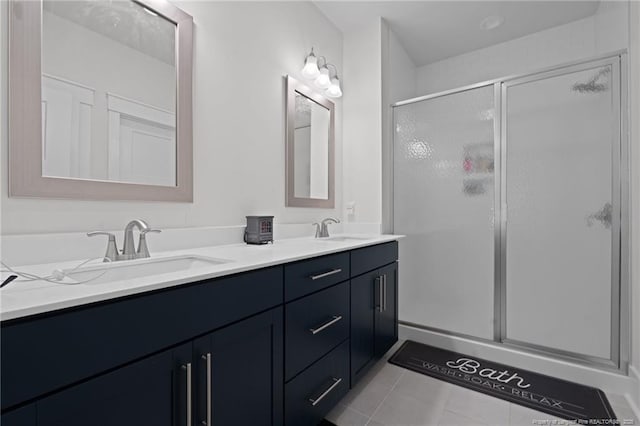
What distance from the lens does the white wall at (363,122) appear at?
7.74 feet


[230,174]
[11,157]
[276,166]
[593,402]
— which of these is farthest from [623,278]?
[11,157]

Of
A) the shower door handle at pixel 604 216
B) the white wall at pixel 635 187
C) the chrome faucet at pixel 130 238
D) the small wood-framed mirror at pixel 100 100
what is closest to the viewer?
the small wood-framed mirror at pixel 100 100

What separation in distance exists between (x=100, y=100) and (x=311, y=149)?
1.31 meters

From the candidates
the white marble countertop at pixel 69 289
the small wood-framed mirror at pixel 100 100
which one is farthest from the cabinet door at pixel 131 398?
the small wood-framed mirror at pixel 100 100

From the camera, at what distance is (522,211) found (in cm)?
198

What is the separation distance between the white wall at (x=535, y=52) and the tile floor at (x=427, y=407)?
6.71 feet

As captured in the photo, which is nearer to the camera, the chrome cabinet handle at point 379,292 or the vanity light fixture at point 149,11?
the vanity light fixture at point 149,11

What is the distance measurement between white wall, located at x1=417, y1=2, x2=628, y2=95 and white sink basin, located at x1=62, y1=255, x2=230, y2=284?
236 centimetres

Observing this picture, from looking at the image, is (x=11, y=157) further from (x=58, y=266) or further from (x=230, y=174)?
(x=230, y=174)

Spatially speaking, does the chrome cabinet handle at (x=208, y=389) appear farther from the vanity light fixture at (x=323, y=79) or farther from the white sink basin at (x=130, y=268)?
the vanity light fixture at (x=323, y=79)

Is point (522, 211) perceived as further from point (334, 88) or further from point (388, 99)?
point (334, 88)

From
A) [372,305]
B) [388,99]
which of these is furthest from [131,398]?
[388,99]

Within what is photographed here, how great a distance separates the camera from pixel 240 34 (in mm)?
1606

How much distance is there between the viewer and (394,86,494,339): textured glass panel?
212cm
